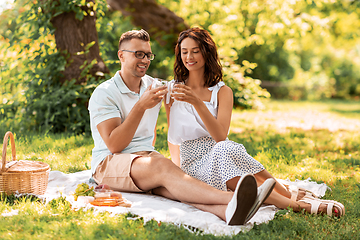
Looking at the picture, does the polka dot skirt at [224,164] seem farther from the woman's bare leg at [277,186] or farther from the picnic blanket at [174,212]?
the picnic blanket at [174,212]

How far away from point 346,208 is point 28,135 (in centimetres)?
455

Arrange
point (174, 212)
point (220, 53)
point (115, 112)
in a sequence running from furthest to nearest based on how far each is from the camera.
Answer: point (220, 53) → point (115, 112) → point (174, 212)

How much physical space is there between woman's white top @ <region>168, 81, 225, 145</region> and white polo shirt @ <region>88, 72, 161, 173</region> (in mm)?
205

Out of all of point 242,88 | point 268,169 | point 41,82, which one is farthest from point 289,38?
point 268,169

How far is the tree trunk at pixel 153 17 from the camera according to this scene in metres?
8.96

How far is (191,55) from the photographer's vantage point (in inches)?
127

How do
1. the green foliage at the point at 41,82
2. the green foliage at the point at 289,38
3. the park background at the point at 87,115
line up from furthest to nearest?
the green foliage at the point at 289,38 < the green foliage at the point at 41,82 < the park background at the point at 87,115

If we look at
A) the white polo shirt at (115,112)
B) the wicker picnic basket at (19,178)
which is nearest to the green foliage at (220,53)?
the white polo shirt at (115,112)

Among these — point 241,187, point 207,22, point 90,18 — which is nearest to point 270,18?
point 207,22

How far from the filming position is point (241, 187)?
2197mm

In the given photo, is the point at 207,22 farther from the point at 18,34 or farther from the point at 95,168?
the point at 95,168

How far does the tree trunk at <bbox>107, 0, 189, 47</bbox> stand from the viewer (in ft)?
29.4

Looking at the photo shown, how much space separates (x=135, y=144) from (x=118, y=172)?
0.35m

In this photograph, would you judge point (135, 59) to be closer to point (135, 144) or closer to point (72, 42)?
point (135, 144)
